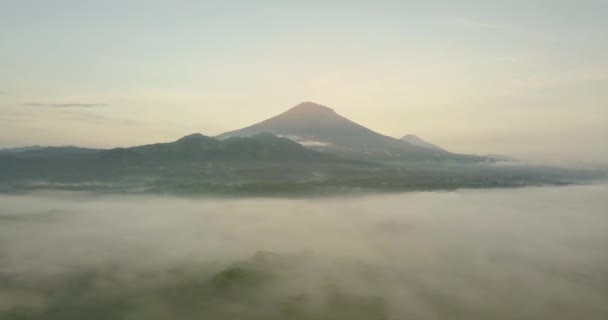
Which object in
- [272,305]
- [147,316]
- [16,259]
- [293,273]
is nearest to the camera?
[147,316]

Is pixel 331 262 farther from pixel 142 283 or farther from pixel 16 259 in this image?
pixel 16 259

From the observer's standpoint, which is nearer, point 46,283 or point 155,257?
point 46,283

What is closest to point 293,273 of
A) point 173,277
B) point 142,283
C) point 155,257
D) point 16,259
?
point 173,277

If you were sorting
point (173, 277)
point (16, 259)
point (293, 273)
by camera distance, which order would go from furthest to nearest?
point (16, 259) < point (293, 273) < point (173, 277)

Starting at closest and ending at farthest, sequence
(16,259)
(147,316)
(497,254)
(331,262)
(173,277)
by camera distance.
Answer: (147,316) → (173,277) → (16,259) → (331,262) → (497,254)

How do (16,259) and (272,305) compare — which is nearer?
(272,305)

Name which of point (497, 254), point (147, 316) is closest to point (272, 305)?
point (147, 316)

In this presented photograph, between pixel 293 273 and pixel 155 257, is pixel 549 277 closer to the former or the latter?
pixel 293 273

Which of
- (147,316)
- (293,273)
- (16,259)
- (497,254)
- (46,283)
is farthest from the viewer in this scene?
(497,254)

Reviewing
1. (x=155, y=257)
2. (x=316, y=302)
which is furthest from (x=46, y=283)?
(x=316, y=302)
